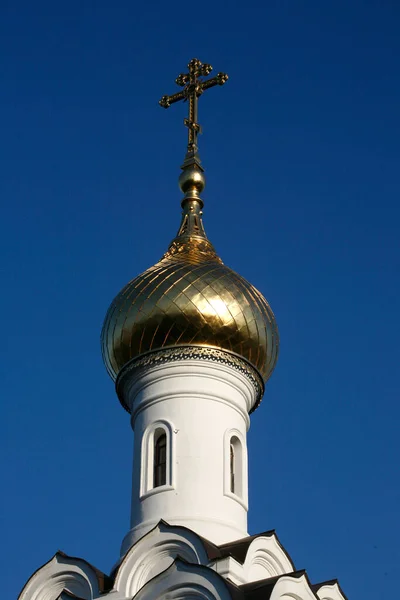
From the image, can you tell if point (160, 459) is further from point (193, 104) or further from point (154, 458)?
point (193, 104)

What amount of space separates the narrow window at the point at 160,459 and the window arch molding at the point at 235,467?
557 millimetres

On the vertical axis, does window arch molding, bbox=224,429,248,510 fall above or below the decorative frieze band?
below

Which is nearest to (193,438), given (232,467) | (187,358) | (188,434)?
(188,434)

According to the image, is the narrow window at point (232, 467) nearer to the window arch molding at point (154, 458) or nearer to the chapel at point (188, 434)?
the chapel at point (188, 434)

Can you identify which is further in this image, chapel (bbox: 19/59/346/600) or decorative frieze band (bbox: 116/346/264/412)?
decorative frieze band (bbox: 116/346/264/412)

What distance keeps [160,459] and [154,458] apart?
0.18 ft

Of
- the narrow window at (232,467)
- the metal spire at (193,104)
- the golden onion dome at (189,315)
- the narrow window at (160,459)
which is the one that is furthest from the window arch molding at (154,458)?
the metal spire at (193,104)

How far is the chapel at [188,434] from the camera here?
390 inches

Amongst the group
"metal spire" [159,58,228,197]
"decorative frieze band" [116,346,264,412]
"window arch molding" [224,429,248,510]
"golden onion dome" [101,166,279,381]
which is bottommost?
"window arch molding" [224,429,248,510]

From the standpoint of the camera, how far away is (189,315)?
1125 cm

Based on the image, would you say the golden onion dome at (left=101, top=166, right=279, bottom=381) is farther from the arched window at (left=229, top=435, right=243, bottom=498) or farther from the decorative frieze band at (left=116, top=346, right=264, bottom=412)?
the arched window at (left=229, top=435, right=243, bottom=498)

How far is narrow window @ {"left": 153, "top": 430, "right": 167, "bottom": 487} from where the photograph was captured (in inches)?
429

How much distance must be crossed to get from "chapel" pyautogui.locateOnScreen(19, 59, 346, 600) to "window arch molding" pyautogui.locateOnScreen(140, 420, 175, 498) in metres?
0.01

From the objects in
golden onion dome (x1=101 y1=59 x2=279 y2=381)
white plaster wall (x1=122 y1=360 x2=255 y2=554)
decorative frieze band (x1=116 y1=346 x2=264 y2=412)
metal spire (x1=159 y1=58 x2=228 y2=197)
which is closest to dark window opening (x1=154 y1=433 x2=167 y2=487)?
white plaster wall (x1=122 y1=360 x2=255 y2=554)
